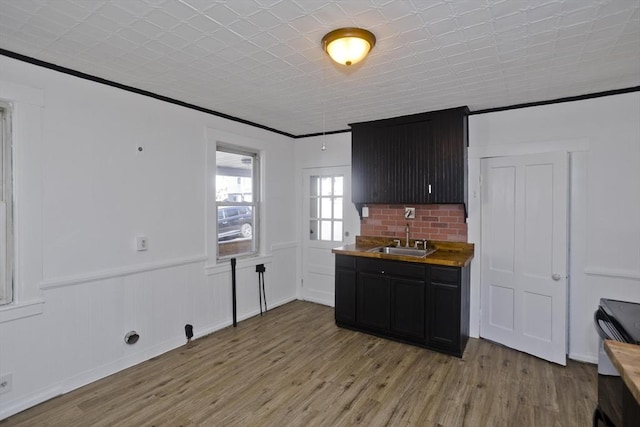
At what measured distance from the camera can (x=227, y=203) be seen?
154 inches

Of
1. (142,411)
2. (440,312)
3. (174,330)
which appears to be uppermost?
(440,312)

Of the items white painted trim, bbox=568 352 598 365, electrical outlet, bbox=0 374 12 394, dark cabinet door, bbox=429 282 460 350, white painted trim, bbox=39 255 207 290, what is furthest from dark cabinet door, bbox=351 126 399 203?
electrical outlet, bbox=0 374 12 394

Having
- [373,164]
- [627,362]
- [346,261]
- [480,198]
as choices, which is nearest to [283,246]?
[346,261]

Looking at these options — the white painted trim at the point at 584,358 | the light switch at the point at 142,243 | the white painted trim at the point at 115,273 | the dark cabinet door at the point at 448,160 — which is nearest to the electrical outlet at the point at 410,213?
the dark cabinet door at the point at 448,160

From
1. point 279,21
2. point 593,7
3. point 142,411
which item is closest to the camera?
point 593,7

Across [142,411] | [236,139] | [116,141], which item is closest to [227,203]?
[236,139]

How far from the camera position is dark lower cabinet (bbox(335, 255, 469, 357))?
3152mm

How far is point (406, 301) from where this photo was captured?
340cm

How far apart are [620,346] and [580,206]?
225 cm

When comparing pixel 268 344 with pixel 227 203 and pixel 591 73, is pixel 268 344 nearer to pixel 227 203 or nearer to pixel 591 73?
pixel 227 203

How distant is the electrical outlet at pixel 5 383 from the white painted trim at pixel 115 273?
60 centimetres

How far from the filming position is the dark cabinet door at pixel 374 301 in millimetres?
3533

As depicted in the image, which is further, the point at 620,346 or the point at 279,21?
the point at 279,21

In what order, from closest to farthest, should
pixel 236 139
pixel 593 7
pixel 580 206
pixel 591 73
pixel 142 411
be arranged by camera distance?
pixel 593 7 < pixel 142 411 < pixel 591 73 < pixel 580 206 < pixel 236 139
